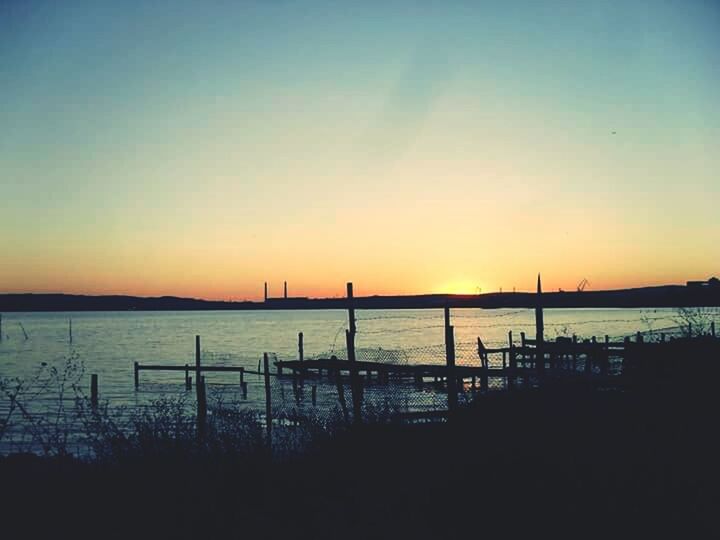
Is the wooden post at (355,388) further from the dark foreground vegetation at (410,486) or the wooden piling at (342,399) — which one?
the dark foreground vegetation at (410,486)

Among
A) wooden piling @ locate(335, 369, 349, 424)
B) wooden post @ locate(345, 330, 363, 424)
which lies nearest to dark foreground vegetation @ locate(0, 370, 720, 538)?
wooden piling @ locate(335, 369, 349, 424)

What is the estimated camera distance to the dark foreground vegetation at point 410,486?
22.3 ft

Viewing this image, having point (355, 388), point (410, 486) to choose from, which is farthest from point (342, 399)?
point (410, 486)

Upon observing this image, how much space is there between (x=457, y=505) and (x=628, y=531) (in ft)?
5.98

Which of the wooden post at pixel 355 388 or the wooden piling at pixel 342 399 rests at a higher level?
the wooden post at pixel 355 388

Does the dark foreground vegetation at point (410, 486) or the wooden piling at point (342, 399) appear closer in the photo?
the dark foreground vegetation at point (410, 486)

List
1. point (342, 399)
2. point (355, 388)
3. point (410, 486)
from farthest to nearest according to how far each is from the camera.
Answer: point (342, 399)
point (355, 388)
point (410, 486)

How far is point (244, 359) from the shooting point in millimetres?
63969

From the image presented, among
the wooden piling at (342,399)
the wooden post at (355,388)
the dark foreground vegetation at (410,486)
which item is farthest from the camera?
the wooden post at (355,388)

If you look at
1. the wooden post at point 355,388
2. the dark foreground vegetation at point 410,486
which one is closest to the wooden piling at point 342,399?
the wooden post at point 355,388

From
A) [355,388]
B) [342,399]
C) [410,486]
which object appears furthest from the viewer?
[342,399]

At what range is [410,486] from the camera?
26.7 feet

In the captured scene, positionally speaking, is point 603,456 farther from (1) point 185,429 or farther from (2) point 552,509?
(1) point 185,429

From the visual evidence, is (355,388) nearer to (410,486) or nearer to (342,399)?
(342,399)
